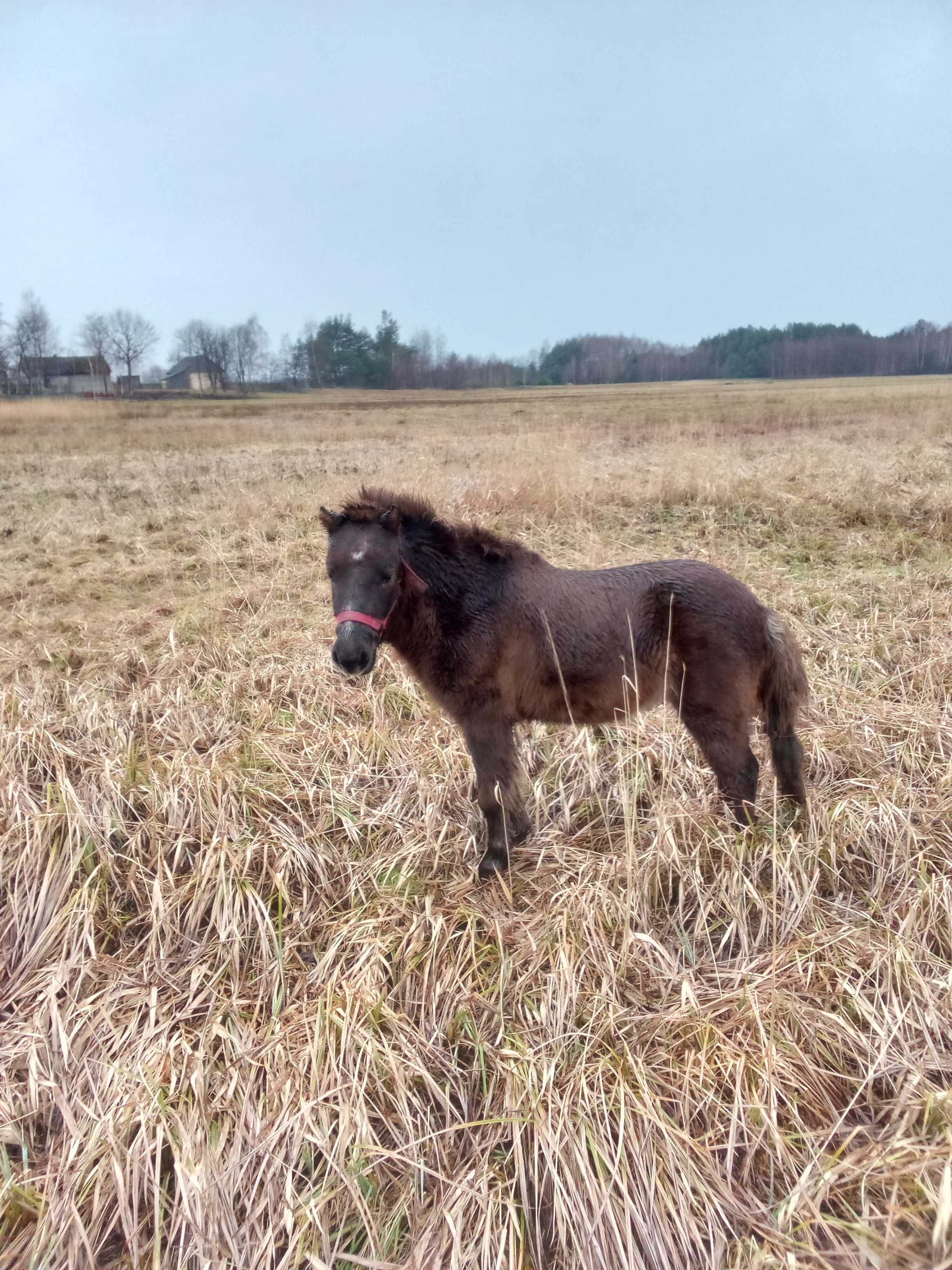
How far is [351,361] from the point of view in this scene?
46.0 meters

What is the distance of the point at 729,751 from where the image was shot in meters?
2.91

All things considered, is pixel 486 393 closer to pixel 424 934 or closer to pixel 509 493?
pixel 509 493

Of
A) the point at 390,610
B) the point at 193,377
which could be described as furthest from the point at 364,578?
the point at 193,377

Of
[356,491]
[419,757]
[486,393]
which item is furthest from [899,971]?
[486,393]

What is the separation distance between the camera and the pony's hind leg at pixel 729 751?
2889 millimetres

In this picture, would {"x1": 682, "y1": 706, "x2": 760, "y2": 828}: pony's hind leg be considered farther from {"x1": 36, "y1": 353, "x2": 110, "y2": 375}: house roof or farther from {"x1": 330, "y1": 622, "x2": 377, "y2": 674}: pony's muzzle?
{"x1": 36, "y1": 353, "x2": 110, "y2": 375}: house roof

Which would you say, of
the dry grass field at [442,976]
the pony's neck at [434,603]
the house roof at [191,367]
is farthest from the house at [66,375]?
the pony's neck at [434,603]

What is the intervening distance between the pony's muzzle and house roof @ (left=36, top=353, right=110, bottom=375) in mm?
44187

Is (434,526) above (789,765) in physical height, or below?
above

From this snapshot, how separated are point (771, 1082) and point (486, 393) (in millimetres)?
46423

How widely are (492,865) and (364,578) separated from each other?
1522mm

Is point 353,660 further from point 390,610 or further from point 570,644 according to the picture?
point 570,644

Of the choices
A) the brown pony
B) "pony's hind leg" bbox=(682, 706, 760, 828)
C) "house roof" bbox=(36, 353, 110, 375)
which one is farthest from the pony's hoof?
"house roof" bbox=(36, 353, 110, 375)

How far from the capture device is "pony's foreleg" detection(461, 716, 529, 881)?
3.03 metres
